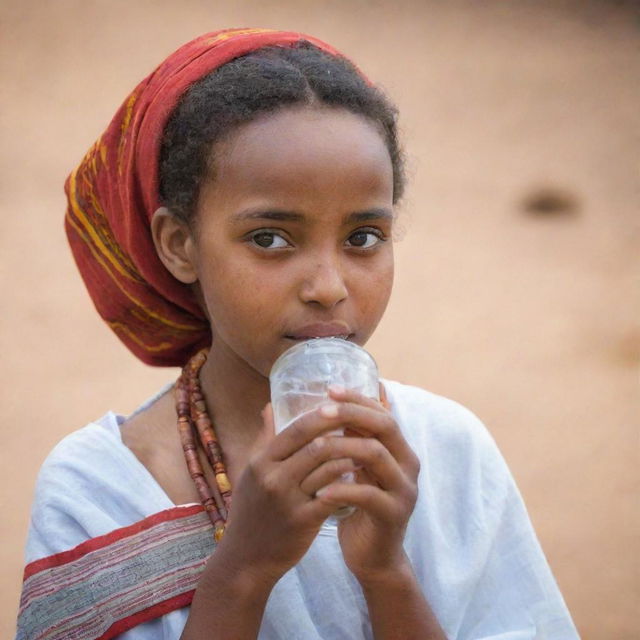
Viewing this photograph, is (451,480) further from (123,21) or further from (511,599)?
(123,21)

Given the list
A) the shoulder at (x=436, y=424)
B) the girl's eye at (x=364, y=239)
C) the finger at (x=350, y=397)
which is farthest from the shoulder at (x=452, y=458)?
the finger at (x=350, y=397)

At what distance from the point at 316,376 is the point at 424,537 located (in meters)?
0.53

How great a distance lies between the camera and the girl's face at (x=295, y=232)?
165cm

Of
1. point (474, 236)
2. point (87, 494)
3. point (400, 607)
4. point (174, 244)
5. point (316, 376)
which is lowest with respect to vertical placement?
point (400, 607)

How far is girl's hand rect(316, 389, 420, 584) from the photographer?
143cm

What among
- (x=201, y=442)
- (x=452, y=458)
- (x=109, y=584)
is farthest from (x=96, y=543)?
(x=452, y=458)

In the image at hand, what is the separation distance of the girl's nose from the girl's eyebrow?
0.08 metres

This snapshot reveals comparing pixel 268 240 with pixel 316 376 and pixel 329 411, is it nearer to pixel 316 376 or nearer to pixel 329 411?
pixel 316 376

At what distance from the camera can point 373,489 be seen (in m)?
1.47

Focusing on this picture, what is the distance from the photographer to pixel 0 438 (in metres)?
4.32

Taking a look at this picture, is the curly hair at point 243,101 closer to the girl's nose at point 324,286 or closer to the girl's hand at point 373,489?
the girl's nose at point 324,286

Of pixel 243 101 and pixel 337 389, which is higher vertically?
pixel 243 101

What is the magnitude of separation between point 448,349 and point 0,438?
7.44ft

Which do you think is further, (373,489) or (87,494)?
(87,494)
